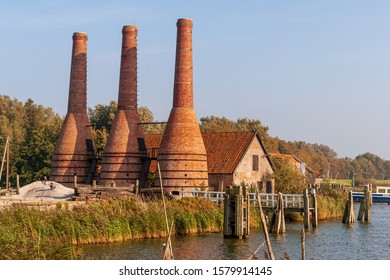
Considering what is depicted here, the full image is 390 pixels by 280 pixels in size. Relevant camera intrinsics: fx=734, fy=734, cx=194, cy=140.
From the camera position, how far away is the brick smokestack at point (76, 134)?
161ft

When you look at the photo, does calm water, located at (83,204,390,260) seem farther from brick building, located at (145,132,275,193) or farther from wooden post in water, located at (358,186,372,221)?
brick building, located at (145,132,275,193)

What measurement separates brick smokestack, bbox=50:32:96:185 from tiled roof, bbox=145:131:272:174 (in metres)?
4.58

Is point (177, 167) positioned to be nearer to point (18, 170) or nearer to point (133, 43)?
point (133, 43)

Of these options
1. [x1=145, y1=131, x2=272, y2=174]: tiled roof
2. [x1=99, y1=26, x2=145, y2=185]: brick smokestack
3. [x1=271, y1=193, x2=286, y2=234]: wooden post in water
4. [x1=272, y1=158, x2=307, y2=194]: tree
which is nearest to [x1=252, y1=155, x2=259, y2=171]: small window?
[x1=145, y1=131, x2=272, y2=174]: tiled roof

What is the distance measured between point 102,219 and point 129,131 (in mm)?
19701

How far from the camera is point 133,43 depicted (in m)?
47.8

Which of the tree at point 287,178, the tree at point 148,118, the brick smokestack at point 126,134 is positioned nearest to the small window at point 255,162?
the tree at point 287,178

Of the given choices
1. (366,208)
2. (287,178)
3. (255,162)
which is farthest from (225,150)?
(366,208)

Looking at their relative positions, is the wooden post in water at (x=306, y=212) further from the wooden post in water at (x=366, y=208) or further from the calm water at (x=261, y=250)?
the wooden post in water at (x=366, y=208)

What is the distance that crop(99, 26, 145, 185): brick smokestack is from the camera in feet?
154

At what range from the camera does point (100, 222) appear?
27938mm

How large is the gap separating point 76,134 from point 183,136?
29.2ft

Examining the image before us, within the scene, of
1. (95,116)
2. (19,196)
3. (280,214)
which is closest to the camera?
(280,214)
